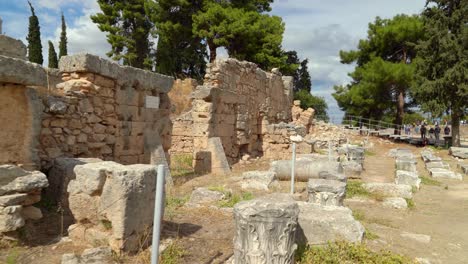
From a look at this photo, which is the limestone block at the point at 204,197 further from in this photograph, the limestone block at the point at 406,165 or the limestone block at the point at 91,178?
the limestone block at the point at 406,165

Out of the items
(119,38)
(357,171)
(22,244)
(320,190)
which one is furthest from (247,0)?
(22,244)

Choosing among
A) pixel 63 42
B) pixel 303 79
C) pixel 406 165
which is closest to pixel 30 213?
pixel 406 165

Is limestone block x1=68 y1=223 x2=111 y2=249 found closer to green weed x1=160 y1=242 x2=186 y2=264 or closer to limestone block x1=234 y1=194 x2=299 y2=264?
green weed x1=160 y1=242 x2=186 y2=264

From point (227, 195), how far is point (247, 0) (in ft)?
72.4

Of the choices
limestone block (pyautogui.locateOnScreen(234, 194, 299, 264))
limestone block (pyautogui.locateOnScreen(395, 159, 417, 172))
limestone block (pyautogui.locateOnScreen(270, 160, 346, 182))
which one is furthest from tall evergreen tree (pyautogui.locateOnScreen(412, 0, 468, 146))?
limestone block (pyautogui.locateOnScreen(234, 194, 299, 264))

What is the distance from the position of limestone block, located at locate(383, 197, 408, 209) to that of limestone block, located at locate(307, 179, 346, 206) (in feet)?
5.48

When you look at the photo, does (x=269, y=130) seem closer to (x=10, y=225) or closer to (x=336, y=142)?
(x=336, y=142)

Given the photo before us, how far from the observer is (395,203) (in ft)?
26.1

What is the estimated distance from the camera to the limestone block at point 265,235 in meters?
3.96

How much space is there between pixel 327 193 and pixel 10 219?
4909 millimetres

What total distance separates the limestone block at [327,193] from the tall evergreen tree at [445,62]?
1900cm

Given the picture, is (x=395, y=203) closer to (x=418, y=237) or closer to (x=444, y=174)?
(x=418, y=237)

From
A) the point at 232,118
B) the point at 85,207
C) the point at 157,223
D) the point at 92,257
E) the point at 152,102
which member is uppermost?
the point at 152,102

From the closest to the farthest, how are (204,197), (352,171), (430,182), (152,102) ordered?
(204,197) < (152,102) < (352,171) < (430,182)
